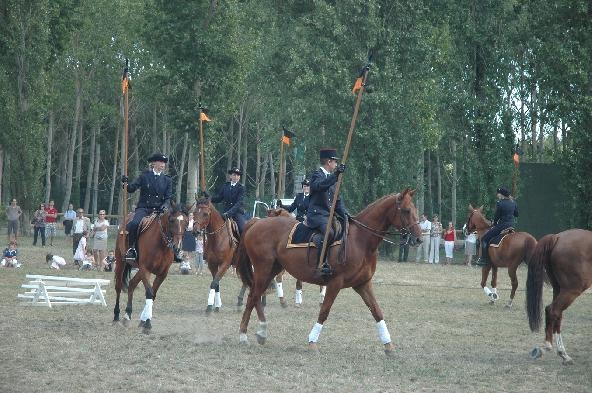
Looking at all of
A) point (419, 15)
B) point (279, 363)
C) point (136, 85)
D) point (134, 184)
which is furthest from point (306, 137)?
point (279, 363)

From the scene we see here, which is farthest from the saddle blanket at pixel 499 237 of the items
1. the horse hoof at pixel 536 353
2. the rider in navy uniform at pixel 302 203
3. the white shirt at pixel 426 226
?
the white shirt at pixel 426 226

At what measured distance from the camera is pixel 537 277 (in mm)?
14719

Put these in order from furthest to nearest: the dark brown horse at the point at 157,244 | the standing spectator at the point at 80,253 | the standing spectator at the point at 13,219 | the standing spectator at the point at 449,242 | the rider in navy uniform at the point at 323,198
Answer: the standing spectator at the point at 13,219 → the standing spectator at the point at 449,242 → the standing spectator at the point at 80,253 → the dark brown horse at the point at 157,244 → the rider in navy uniform at the point at 323,198

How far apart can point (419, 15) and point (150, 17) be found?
13.2 m

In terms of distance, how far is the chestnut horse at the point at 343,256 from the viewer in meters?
14.7

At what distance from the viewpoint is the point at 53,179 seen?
86.8 meters

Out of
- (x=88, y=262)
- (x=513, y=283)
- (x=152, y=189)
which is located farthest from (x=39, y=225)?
(x=152, y=189)

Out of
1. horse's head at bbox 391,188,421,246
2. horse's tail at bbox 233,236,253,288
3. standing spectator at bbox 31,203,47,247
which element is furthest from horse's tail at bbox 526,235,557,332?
standing spectator at bbox 31,203,47,247

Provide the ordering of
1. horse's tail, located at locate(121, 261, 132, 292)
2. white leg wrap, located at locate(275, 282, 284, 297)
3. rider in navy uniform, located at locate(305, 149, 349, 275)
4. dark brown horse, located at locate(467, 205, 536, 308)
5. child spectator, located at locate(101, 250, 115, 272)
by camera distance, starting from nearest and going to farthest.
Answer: rider in navy uniform, located at locate(305, 149, 349, 275)
horse's tail, located at locate(121, 261, 132, 292)
white leg wrap, located at locate(275, 282, 284, 297)
dark brown horse, located at locate(467, 205, 536, 308)
child spectator, located at locate(101, 250, 115, 272)

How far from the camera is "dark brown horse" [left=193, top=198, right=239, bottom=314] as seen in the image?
19.8 m

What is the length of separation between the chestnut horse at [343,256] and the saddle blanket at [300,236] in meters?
0.08

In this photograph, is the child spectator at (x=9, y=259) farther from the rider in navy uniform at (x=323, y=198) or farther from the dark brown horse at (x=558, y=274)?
the dark brown horse at (x=558, y=274)

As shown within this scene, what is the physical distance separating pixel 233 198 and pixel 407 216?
6.70 metres

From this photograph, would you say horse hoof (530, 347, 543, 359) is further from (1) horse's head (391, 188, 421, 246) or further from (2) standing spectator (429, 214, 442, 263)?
(2) standing spectator (429, 214, 442, 263)
